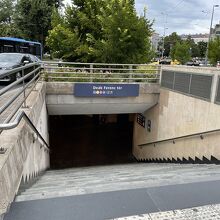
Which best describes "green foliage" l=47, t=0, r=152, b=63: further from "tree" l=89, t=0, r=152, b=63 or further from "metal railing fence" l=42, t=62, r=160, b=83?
"metal railing fence" l=42, t=62, r=160, b=83

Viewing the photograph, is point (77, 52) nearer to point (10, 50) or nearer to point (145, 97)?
point (145, 97)

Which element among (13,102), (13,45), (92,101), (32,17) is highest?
(32,17)

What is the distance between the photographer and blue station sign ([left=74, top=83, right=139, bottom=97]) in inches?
458

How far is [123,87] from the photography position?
11.9 m

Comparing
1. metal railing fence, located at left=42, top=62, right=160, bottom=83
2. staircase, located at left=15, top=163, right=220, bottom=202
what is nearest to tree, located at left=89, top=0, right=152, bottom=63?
metal railing fence, located at left=42, top=62, right=160, bottom=83

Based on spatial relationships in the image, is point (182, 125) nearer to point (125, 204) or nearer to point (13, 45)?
point (125, 204)

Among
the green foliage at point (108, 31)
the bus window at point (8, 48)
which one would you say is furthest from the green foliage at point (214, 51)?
the bus window at point (8, 48)

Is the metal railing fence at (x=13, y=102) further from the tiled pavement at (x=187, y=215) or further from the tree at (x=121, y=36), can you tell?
the tree at (x=121, y=36)

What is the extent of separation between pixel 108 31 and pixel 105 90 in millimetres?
3616

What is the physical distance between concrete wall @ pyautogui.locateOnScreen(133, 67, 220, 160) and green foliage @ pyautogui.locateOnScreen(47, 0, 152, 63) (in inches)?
140

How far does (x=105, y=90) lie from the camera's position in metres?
11.9

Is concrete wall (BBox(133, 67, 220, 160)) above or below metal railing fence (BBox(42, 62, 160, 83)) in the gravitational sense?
below

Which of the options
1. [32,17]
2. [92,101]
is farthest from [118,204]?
[32,17]

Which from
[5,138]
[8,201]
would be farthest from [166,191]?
[5,138]
